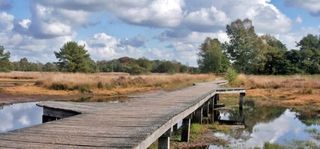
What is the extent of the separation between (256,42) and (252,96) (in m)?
45.5

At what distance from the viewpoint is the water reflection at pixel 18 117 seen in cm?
1823

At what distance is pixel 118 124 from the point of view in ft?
27.8

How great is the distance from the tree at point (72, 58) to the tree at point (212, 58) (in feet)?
73.6

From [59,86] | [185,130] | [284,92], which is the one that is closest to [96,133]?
[185,130]

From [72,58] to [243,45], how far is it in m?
29.2

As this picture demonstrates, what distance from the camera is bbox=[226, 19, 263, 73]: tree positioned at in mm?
80000

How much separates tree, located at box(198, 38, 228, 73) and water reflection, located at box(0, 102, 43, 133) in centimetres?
5551

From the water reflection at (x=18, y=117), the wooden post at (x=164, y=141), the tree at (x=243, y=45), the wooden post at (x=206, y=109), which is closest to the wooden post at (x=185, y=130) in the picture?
the wooden post at (x=164, y=141)

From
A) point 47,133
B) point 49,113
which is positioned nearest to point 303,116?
point 49,113

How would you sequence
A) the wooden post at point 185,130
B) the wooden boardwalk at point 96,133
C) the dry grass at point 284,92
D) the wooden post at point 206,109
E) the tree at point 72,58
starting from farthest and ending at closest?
1. the tree at point 72,58
2. the dry grass at point 284,92
3. the wooden post at point 206,109
4. the wooden post at point 185,130
5. the wooden boardwalk at point 96,133

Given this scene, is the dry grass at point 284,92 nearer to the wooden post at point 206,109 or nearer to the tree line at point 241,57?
the wooden post at point 206,109

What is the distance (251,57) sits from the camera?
80062mm

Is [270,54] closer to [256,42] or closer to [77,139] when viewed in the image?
[256,42]

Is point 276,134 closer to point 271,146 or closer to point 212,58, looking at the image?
A: point 271,146
